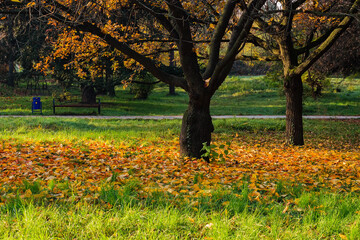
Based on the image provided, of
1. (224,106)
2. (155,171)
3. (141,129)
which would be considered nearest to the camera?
(155,171)

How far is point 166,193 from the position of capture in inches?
163

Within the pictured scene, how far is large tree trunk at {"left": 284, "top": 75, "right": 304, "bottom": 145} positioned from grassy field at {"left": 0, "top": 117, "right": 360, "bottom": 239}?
5.20 feet

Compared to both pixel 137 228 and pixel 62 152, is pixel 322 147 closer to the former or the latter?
pixel 62 152

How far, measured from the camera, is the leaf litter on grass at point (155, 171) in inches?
167

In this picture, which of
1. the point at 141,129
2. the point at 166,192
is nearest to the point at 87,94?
the point at 141,129

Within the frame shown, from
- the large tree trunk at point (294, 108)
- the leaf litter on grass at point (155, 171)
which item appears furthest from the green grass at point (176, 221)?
the large tree trunk at point (294, 108)

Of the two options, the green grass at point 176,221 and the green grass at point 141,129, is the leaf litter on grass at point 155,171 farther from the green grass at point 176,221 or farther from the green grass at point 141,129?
the green grass at point 141,129

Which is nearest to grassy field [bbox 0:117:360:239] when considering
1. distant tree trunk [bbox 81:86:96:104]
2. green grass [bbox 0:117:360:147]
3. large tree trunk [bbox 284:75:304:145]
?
green grass [bbox 0:117:360:147]

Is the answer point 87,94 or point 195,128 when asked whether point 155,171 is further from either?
point 87,94

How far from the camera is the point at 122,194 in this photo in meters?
3.84

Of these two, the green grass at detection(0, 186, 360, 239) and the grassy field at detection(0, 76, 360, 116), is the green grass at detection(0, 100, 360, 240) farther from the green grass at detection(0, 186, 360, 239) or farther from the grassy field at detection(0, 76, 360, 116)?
the grassy field at detection(0, 76, 360, 116)

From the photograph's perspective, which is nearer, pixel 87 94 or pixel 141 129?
pixel 141 129

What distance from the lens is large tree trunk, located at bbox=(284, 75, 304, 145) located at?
974 cm

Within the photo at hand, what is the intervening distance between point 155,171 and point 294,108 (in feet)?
18.9
